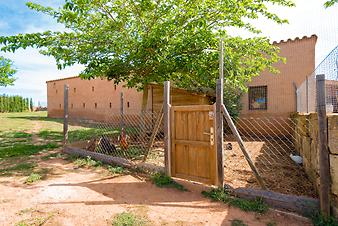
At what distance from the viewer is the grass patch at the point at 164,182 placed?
15.3 ft

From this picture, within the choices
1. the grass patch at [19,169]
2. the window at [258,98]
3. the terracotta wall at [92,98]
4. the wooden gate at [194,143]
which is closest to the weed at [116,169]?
the wooden gate at [194,143]

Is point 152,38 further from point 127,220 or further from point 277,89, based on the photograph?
point 277,89

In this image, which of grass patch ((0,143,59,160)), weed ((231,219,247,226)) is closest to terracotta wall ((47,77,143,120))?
grass patch ((0,143,59,160))

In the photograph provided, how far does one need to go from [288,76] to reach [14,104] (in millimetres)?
36138

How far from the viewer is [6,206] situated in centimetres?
381

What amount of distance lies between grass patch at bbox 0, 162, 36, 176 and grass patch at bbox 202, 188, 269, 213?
447 cm

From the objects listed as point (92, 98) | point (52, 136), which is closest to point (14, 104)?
point (92, 98)

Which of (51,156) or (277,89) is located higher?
(277,89)

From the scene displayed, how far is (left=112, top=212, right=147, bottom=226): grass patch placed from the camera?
10.7 ft

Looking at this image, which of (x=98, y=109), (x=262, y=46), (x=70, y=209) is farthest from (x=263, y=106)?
(x=98, y=109)

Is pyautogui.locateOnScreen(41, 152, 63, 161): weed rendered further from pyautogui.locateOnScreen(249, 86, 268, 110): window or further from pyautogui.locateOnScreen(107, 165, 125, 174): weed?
pyautogui.locateOnScreen(249, 86, 268, 110): window

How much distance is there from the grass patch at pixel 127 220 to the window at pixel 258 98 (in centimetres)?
1029

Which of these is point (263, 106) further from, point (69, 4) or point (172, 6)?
point (69, 4)

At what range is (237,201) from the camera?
3902 mm
